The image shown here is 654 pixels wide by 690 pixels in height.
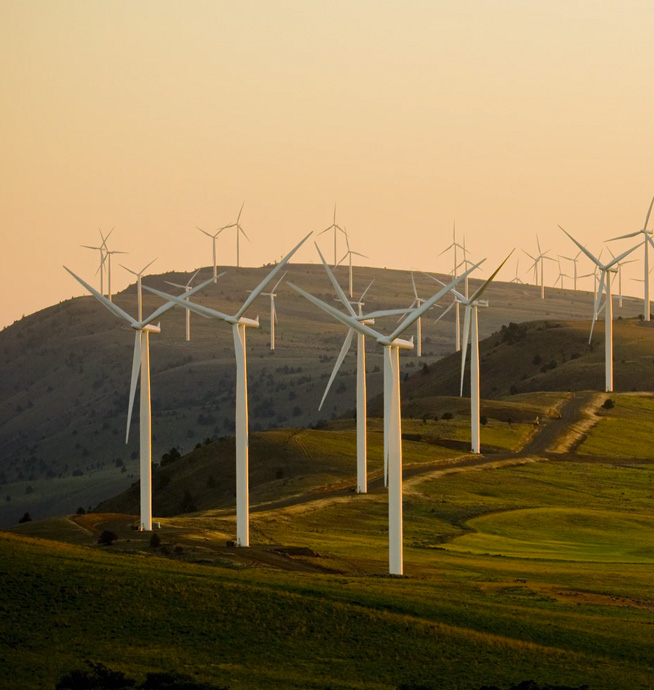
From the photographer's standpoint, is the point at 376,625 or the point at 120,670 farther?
the point at 376,625

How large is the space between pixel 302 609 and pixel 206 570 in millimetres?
8459

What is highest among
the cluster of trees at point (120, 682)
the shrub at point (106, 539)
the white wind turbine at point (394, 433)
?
the white wind turbine at point (394, 433)

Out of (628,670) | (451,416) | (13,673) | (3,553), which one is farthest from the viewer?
(451,416)

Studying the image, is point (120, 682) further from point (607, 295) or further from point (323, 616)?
point (607, 295)

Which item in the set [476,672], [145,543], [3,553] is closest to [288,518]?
[145,543]

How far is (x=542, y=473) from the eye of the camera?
133125 mm

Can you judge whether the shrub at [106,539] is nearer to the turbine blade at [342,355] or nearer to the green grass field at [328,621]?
the green grass field at [328,621]

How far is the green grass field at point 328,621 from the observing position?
5231 centimetres

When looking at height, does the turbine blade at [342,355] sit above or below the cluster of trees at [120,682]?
above

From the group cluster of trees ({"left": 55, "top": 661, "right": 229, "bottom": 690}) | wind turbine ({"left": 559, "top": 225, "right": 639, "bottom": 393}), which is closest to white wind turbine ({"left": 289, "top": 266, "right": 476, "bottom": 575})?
cluster of trees ({"left": 55, "top": 661, "right": 229, "bottom": 690})

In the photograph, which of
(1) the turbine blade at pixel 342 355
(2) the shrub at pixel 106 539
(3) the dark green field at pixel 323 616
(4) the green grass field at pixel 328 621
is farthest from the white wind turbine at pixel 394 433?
(2) the shrub at pixel 106 539

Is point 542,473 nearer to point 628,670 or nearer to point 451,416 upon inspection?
point 451,416

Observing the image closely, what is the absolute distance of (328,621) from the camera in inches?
2296

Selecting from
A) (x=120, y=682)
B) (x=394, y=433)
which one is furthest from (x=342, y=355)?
(x=120, y=682)
